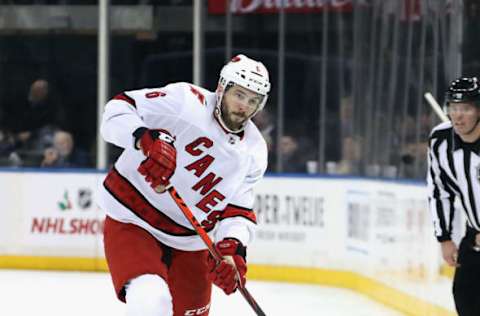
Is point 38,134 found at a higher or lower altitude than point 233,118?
lower

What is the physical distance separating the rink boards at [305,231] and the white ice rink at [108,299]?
0.21 metres

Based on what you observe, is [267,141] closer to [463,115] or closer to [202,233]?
[463,115]

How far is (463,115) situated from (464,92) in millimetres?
86

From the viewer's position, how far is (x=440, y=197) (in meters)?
4.35

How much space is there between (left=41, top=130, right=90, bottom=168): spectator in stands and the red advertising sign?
1486 mm

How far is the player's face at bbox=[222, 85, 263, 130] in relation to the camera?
3.71 meters

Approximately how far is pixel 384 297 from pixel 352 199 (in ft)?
3.02

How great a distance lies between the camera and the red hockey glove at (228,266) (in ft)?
12.3

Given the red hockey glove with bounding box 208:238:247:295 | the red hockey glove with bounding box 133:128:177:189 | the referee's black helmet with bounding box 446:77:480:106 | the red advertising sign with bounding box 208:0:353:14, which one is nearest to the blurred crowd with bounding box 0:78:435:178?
the red advertising sign with bounding box 208:0:353:14

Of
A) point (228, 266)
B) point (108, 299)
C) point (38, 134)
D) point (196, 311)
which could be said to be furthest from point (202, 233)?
point (38, 134)

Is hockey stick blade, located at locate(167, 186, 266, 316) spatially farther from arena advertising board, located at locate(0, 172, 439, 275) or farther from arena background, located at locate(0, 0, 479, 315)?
arena advertising board, located at locate(0, 172, 439, 275)

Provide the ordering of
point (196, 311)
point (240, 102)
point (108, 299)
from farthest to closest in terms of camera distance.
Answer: point (108, 299)
point (196, 311)
point (240, 102)

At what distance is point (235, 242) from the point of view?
385 centimetres

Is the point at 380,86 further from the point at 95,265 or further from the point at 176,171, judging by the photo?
the point at 176,171
